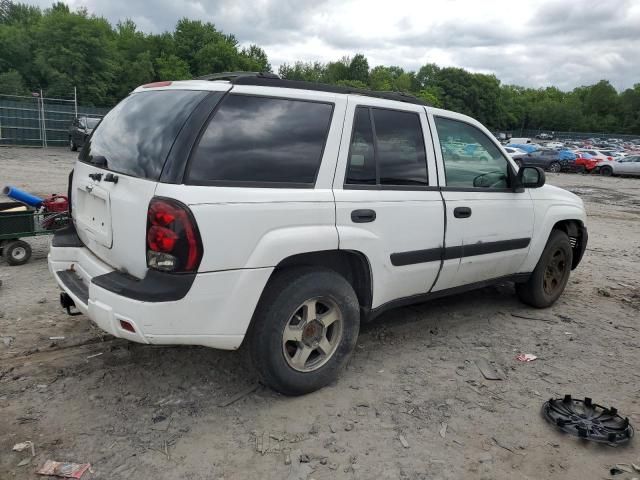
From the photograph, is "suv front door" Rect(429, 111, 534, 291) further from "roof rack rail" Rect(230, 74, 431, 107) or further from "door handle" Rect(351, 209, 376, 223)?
"door handle" Rect(351, 209, 376, 223)

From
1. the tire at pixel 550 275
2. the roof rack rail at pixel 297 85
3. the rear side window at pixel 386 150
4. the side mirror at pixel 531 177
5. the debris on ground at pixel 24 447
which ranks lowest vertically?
the debris on ground at pixel 24 447

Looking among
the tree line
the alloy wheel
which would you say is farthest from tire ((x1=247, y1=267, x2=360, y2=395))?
the tree line

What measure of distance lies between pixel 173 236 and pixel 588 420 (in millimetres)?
2696

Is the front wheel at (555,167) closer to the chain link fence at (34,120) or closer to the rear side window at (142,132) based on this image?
the chain link fence at (34,120)

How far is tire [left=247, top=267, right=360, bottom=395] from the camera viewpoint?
309 centimetres

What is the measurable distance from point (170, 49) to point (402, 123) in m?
73.4

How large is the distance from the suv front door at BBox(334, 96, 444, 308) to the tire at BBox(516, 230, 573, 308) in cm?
163

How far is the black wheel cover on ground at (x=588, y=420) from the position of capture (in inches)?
121

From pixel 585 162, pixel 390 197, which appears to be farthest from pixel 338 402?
pixel 585 162

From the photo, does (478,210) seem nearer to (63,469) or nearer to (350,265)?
(350,265)

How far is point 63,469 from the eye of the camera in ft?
8.55

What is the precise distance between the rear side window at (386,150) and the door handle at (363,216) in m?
0.20

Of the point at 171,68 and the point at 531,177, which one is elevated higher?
the point at 171,68

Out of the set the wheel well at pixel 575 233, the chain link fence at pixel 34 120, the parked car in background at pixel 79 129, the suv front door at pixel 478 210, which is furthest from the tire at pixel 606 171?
the suv front door at pixel 478 210
